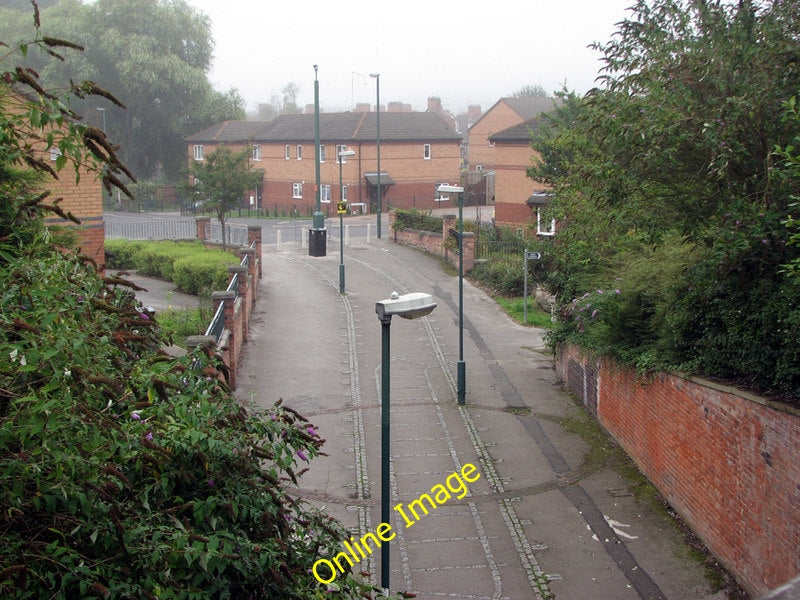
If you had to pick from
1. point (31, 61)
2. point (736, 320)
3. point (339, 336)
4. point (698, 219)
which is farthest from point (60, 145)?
point (31, 61)

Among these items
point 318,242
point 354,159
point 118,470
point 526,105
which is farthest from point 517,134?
point 118,470

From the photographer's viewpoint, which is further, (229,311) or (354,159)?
(354,159)

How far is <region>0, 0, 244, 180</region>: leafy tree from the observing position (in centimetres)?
6153

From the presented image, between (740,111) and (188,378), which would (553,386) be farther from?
(188,378)

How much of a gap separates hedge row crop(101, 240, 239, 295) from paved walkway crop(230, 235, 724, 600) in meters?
1.68

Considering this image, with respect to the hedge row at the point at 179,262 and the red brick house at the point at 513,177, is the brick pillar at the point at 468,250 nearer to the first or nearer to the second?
the hedge row at the point at 179,262

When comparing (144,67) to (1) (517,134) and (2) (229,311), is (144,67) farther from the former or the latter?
(2) (229,311)

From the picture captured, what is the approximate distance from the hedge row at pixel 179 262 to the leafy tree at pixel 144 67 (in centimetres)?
3279

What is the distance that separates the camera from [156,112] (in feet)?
217

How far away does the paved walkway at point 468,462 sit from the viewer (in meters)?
10.8

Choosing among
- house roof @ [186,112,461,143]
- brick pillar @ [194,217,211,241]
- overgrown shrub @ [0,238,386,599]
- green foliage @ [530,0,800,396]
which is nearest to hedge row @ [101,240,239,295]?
brick pillar @ [194,217,211,241]

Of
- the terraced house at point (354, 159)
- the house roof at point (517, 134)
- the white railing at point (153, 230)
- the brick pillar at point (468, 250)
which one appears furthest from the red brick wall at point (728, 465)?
the terraced house at point (354, 159)

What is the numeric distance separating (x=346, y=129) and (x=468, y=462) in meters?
45.8

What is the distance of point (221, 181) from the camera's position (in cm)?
3388
